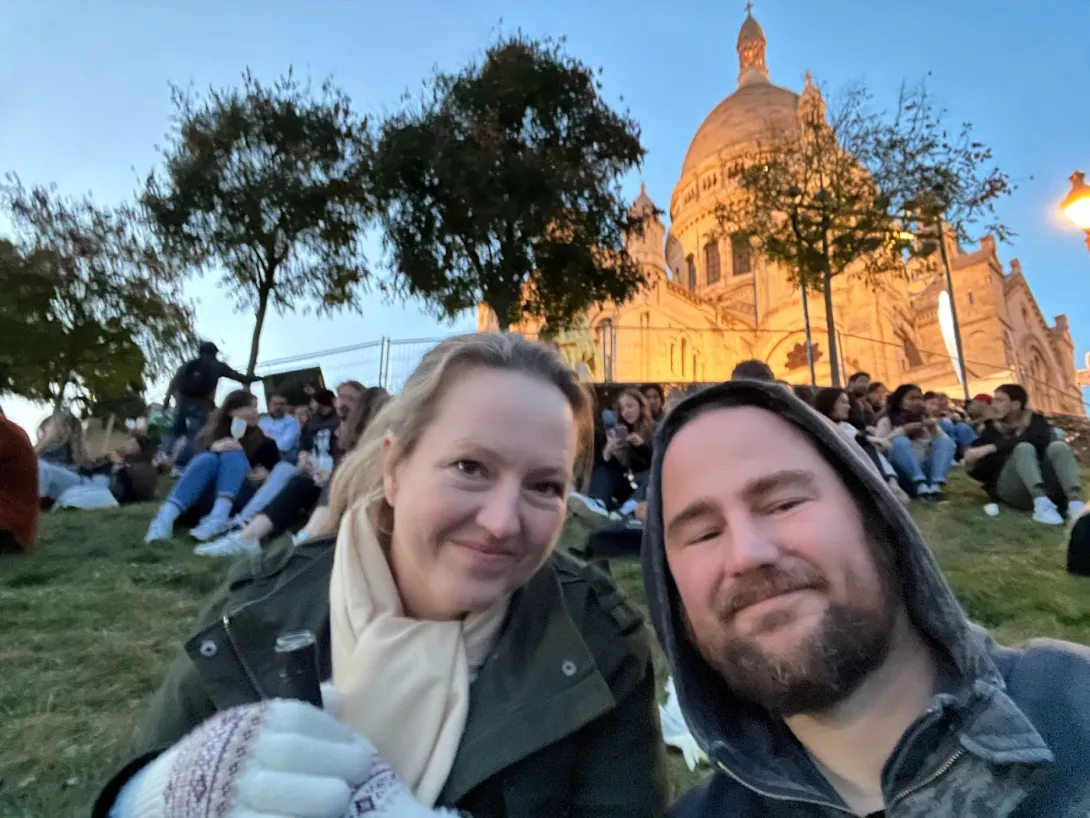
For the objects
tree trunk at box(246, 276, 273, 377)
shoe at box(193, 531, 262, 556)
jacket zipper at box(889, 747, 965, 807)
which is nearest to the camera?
jacket zipper at box(889, 747, 965, 807)

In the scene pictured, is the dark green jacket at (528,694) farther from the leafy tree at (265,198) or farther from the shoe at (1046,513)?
the leafy tree at (265,198)

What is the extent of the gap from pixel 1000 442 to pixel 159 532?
8172mm

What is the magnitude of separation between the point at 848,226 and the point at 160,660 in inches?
682

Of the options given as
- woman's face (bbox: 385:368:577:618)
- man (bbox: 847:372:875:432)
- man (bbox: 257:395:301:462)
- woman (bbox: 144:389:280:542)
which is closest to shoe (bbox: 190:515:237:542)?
woman (bbox: 144:389:280:542)

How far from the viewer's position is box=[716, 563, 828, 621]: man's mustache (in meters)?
1.46

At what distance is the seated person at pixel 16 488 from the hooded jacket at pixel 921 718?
5.08m

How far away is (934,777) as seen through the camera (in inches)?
50.8

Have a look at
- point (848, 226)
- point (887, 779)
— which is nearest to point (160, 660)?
point (887, 779)

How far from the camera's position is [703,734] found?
159cm

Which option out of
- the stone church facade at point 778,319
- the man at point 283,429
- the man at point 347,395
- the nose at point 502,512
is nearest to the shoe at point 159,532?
the man at point 347,395

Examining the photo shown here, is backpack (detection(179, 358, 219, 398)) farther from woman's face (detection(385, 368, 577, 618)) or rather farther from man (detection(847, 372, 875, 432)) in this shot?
woman's face (detection(385, 368, 577, 618))

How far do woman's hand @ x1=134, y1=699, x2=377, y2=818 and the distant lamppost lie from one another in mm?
10086

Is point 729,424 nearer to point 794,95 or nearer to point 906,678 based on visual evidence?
point 906,678

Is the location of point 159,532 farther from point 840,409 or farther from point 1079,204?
point 1079,204
